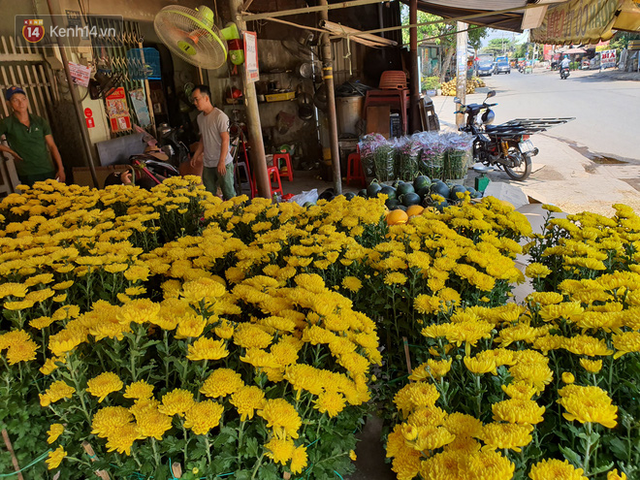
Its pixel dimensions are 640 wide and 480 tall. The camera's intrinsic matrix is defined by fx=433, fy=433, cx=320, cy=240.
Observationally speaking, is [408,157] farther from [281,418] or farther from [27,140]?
[281,418]

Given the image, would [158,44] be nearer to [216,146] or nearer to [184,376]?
[216,146]

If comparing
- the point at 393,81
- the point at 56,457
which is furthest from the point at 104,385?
the point at 393,81

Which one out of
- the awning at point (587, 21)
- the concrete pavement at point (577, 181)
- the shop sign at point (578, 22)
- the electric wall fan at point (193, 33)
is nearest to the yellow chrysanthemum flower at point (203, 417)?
the electric wall fan at point (193, 33)

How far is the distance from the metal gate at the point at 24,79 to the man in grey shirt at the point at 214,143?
Result: 2.41 m

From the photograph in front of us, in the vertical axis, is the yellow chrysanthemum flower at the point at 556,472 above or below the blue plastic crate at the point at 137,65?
below

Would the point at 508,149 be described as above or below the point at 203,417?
below

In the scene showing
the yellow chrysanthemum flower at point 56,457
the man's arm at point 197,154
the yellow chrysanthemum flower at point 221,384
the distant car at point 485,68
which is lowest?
the yellow chrysanthemum flower at point 56,457

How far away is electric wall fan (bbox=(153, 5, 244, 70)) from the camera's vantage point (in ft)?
9.55

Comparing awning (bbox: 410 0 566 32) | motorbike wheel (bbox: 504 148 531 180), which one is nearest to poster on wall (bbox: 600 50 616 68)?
awning (bbox: 410 0 566 32)

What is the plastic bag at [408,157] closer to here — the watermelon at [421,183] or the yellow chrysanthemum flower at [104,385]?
the watermelon at [421,183]

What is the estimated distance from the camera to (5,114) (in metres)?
5.04

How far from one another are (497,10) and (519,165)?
10.8 ft

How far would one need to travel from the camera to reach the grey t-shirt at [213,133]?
4.18 meters

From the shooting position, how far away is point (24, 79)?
5184 millimetres
